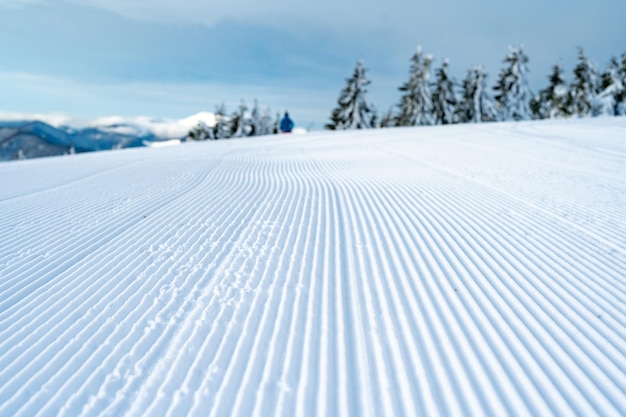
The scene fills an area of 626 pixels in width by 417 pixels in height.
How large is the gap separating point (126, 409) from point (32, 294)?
2399mm

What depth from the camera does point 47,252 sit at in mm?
5426

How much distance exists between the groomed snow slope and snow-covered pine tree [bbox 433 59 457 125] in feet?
122

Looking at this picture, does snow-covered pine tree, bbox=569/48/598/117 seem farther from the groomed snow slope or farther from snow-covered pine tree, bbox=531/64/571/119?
the groomed snow slope

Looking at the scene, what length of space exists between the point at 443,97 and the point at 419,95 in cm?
314

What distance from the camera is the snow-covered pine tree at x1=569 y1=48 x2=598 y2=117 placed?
4038 centimetres

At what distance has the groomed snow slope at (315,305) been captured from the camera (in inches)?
107

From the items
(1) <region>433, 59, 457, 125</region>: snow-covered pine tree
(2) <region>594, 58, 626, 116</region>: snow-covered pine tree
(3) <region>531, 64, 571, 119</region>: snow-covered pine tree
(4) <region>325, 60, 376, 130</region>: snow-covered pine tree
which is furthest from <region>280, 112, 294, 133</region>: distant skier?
(3) <region>531, 64, 571, 119</region>: snow-covered pine tree

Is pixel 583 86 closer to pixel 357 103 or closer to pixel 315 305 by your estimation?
pixel 357 103

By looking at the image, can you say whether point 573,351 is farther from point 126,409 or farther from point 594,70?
point 594,70

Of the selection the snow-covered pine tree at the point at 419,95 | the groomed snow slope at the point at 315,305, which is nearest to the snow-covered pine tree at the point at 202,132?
the snow-covered pine tree at the point at 419,95

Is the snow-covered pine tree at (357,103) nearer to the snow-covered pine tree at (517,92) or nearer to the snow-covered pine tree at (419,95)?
the snow-covered pine tree at (419,95)

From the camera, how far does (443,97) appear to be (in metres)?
43.6

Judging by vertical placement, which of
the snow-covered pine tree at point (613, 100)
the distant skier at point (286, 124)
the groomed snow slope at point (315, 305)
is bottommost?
the groomed snow slope at point (315, 305)

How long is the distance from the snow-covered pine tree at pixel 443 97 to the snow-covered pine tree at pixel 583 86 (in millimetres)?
12136
